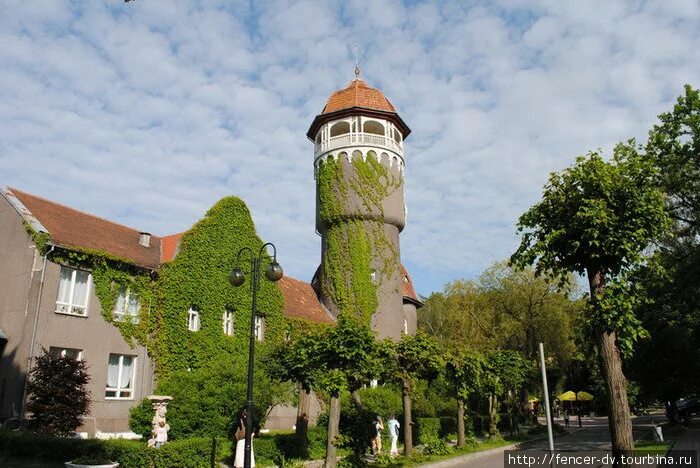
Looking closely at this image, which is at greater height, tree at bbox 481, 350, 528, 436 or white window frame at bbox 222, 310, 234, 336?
white window frame at bbox 222, 310, 234, 336

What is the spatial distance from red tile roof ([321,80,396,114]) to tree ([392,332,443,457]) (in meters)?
20.6

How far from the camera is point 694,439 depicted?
29.9 metres

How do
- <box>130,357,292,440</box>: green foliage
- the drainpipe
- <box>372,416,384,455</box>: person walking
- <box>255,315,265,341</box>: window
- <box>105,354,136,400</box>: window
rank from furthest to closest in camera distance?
1. <box>255,315,265,341</box>: window
2. <box>372,416,384,455</box>: person walking
3. <box>105,354,136,400</box>: window
4. <box>130,357,292,440</box>: green foliage
5. the drainpipe

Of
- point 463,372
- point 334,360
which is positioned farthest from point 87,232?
point 463,372

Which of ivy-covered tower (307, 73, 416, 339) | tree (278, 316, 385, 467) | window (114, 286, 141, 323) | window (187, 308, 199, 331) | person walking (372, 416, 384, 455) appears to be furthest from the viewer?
ivy-covered tower (307, 73, 416, 339)

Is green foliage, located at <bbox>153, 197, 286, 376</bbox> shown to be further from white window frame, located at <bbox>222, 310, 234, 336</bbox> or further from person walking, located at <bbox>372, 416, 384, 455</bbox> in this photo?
person walking, located at <bbox>372, 416, 384, 455</bbox>

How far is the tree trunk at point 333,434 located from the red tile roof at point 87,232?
12129mm

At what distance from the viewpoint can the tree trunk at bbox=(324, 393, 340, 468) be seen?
57.4 ft

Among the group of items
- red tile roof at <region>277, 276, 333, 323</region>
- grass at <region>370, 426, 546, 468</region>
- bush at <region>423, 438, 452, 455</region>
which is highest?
red tile roof at <region>277, 276, 333, 323</region>

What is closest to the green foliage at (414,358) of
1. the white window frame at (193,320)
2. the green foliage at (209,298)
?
the green foliage at (209,298)

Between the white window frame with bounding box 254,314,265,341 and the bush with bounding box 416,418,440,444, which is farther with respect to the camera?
the white window frame with bounding box 254,314,265,341

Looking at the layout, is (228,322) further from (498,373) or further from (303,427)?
(498,373)

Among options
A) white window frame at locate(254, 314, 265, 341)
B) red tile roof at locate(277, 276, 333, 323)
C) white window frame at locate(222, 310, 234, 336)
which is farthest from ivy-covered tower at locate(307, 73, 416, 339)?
white window frame at locate(222, 310, 234, 336)

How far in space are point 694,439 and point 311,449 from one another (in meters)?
21.0
